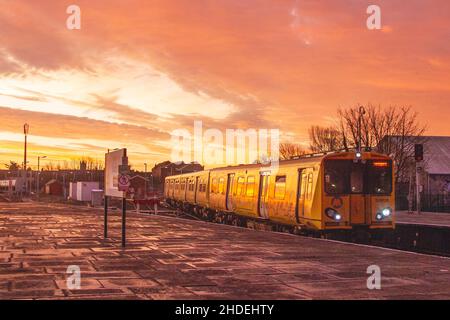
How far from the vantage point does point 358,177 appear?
65.1 feet

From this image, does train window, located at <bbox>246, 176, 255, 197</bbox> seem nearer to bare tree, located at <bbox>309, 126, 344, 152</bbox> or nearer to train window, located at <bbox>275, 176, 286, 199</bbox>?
train window, located at <bbox>275, 176, 286, 199</bbox>

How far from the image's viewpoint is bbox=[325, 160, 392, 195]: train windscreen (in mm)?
19328

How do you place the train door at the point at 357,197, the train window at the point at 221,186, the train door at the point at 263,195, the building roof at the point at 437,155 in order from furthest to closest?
1. the building roof at the point at 437,155
2. the train window at the point at 221,186
3. the train door at the point at 263,195
4. the train door at the point at 357,197

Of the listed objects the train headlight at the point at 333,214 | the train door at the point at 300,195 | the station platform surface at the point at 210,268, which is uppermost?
the train door at the point at 300,195

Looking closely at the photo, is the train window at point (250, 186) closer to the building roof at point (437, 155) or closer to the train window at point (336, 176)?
the train window at point (336, 176)

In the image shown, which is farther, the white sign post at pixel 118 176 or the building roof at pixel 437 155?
the building roof at pixel 437 155

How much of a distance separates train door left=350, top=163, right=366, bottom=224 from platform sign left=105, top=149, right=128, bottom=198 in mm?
7467

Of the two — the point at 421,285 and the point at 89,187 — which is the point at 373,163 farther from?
the point at 89,187

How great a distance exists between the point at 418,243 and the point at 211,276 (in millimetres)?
14670

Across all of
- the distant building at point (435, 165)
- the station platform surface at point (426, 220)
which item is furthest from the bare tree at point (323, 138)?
the station platform surface at point (426, 220)

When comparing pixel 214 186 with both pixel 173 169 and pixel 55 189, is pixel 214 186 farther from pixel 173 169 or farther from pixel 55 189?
pixel 173 169

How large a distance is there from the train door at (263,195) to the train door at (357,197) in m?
4.76

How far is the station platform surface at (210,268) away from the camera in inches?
392

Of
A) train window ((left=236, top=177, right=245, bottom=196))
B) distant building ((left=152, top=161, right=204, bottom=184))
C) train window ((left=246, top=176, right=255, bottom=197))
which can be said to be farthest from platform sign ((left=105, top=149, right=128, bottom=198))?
distant building ((left=152, top=161, right=204, bottom=184))
